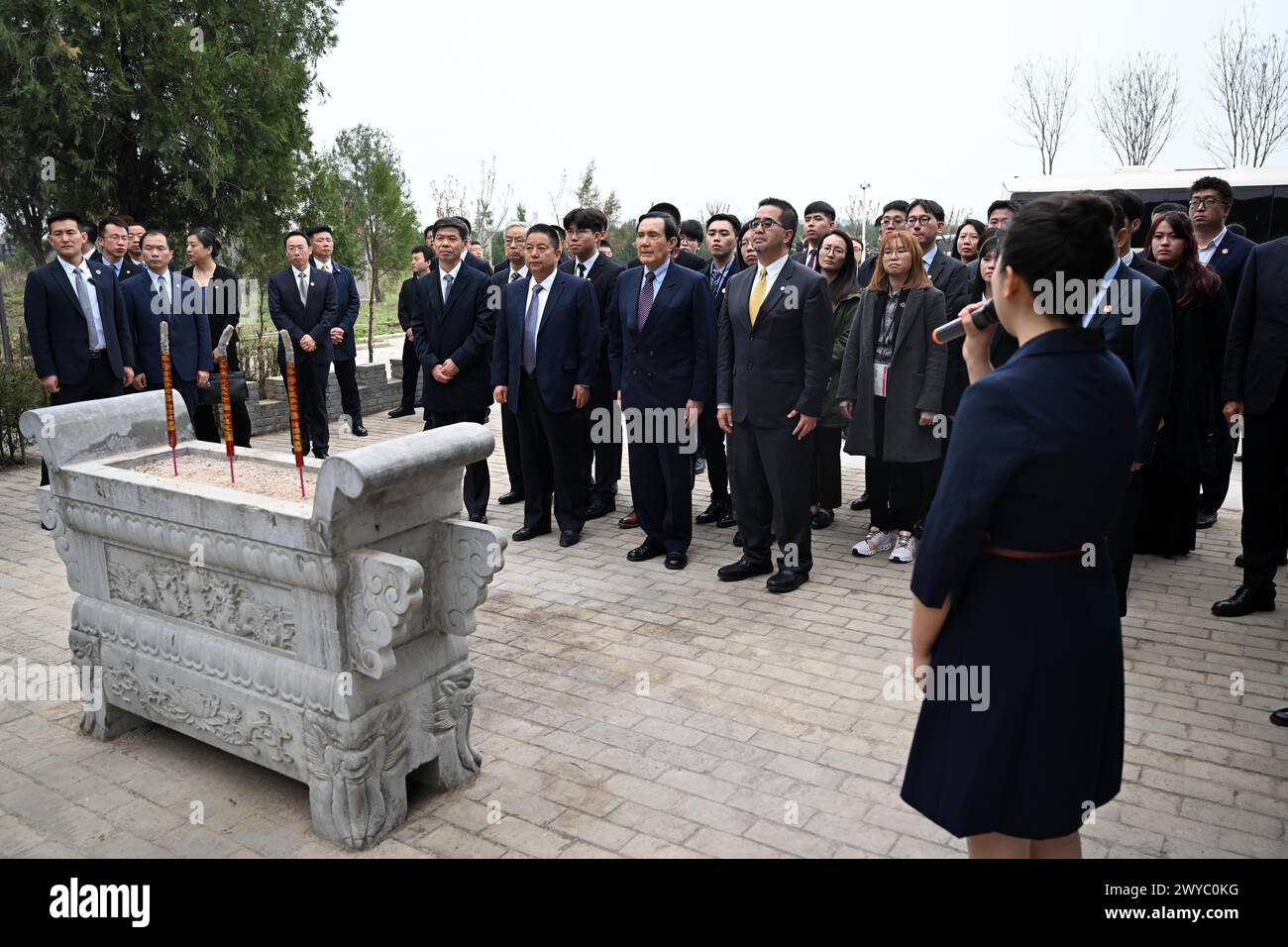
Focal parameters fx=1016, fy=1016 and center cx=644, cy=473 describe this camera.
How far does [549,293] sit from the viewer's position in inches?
268

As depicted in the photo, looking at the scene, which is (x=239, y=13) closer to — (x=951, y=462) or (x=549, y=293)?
(x=549, y=293)

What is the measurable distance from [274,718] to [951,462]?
8.26 ft

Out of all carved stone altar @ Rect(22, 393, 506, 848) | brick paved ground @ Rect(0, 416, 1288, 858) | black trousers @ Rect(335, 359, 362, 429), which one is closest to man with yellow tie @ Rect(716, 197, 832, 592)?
brick paved ground @ Rect(0, 416, 1288, 858)

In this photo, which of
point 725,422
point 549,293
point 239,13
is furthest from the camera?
point 239,13

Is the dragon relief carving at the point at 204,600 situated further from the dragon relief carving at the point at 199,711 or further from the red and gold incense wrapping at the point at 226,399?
the red and gold incense wrapping at the point at 226,399

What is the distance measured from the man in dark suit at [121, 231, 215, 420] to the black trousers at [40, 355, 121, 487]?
183mm

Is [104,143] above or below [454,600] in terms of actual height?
above

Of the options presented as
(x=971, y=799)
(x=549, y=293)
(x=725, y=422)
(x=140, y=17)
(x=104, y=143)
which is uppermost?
(x=140, y=17)

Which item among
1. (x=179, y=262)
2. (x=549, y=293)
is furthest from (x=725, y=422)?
(x=179, y=262)

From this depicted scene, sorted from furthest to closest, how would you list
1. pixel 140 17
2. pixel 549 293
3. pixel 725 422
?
pixel 140 17, pixel 549 293, pixel 725 422

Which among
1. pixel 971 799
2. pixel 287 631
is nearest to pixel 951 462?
pixel 971 799

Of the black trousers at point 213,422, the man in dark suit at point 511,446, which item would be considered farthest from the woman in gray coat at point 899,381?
the black trousers at point 213,422

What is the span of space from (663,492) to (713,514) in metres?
0.99

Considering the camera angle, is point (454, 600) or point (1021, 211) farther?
point (454, 600)
